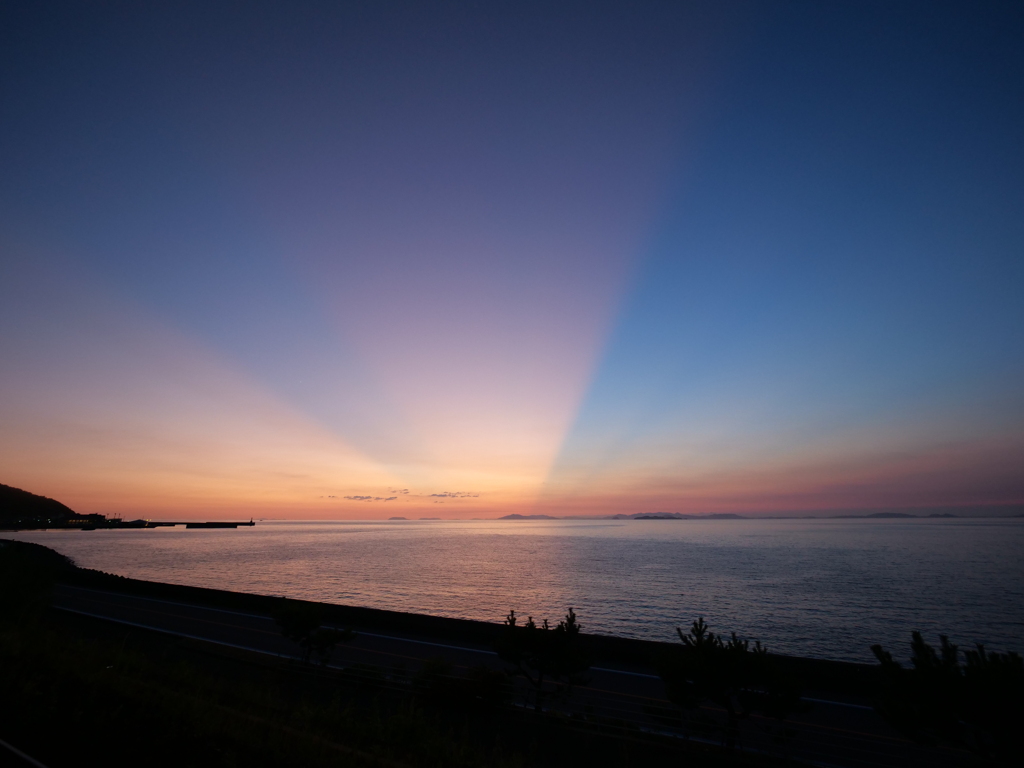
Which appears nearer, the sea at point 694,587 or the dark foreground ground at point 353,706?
the dark foreground ground at point 353,706

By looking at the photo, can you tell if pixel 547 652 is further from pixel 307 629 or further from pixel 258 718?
pixel 307 629

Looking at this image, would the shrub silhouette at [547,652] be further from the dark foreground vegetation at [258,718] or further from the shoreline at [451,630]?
the shoreline at [451,630]

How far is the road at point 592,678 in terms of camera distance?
17.8 m

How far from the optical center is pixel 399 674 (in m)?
22.0

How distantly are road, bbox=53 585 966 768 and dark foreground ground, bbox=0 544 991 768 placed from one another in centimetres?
10

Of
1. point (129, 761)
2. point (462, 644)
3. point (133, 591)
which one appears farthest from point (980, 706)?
point (133, 591)

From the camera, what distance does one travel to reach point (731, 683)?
669 inches

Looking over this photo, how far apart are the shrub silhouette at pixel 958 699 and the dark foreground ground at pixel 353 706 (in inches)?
148

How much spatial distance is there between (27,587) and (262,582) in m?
54.6

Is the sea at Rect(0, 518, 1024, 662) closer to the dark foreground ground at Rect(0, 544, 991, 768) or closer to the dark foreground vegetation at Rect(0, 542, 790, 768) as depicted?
the dark foreground ground at Rect(0, 544, 991, 768)

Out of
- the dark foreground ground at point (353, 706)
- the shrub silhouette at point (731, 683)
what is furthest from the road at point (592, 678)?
the shrub silhouette at point (731, 683)

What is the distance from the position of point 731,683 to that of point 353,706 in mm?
12172

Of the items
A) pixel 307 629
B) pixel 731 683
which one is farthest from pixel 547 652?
pixel 307 629

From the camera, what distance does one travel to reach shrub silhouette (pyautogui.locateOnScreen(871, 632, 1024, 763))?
1263 cm
